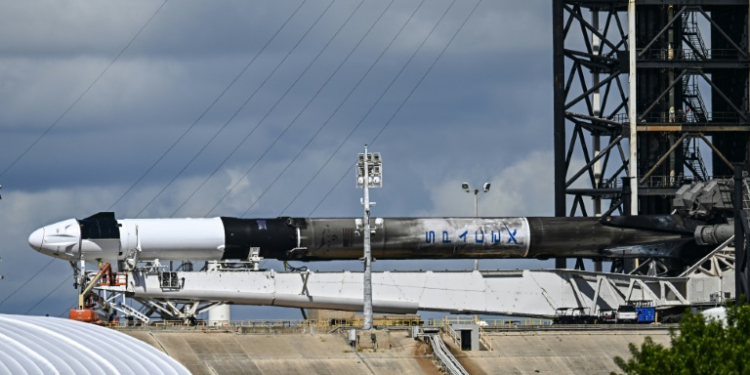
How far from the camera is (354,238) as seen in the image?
106 meters

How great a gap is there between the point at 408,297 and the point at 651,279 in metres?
16.1

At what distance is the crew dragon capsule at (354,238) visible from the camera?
333 ft

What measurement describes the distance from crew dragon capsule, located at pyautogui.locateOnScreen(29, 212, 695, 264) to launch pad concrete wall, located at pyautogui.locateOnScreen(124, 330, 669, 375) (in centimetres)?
655

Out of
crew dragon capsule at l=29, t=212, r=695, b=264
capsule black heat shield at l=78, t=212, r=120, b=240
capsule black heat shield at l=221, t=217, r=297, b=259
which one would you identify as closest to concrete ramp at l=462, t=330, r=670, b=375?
crew dragon capsule at l=29, t=212, r=695, b=264

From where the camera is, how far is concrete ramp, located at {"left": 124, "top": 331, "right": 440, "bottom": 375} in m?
92.8

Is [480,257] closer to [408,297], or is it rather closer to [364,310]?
[408,297]

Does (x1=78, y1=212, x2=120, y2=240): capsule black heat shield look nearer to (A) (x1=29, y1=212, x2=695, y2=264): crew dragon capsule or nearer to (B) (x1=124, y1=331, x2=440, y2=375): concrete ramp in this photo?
(A) (x1=29, y1=212, x2=695, y2=264): crew dragon capsule

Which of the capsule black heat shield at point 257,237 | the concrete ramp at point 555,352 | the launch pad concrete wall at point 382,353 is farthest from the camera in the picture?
the capsule black heat shield at point 257,237

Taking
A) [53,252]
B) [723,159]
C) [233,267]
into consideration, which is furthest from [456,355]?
[723,159]

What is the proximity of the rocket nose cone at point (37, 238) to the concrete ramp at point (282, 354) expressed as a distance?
8.96m

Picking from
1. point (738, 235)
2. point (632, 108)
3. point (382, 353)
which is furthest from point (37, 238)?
point (632, 108)

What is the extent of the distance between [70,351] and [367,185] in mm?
24638

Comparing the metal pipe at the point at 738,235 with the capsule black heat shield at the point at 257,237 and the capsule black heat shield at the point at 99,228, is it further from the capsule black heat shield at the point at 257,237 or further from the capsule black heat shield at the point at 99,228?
the capsule black heat shield at the point at 99,228

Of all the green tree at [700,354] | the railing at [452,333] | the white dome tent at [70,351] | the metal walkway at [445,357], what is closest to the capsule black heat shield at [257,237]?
the railing at [452,333]
